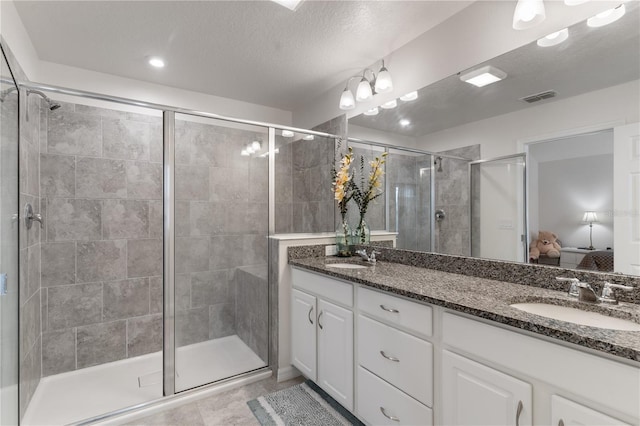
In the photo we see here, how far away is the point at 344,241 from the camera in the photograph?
2471 mm

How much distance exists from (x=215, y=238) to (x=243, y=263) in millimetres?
310

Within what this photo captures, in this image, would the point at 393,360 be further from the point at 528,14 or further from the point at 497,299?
the point at 528,14

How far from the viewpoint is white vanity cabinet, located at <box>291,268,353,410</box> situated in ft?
5.56

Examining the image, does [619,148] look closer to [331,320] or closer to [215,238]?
[331,320]

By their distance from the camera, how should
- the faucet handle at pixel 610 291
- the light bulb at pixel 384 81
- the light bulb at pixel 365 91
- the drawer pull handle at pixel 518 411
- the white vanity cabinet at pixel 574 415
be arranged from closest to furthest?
the white vanity cabinet at pixel 574 415, the drawer pull handle at pixel 518 411, the faucet handle at pixel 610 291, the light bulb at pixel 384 81, the light bulb at pixel 365 91

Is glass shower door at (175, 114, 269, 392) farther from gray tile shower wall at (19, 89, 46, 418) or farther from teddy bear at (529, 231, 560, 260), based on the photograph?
teddy bear at (529, 231, 560, 260)

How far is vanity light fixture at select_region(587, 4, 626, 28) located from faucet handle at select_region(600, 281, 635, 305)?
1102mm

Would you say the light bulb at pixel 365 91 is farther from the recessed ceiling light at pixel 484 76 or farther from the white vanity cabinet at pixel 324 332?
the white vanity cabinet at pixel 324 332

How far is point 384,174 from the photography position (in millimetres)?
2361

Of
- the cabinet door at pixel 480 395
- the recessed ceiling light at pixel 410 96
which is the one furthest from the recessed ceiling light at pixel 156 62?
the cabinet door at pixel 480 395

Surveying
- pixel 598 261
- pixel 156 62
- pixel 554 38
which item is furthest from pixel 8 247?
pixel 554 38

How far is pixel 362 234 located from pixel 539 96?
1455mm

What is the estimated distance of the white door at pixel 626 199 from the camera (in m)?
1.17

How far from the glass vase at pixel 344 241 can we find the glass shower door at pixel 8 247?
6.39 feet
